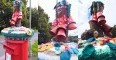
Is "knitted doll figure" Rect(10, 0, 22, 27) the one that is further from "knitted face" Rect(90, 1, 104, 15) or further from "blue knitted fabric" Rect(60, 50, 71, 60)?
"knitted face" Rect(90, 1, 104, 15)

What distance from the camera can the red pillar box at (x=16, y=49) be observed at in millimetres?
3213

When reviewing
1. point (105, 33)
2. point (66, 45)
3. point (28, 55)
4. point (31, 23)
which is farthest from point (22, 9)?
point (105, 33)

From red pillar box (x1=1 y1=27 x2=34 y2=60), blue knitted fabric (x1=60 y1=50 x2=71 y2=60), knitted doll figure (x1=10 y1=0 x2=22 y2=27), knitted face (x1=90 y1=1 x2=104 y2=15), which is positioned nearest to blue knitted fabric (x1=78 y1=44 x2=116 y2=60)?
blue knitted fabric (x1=60 y1=50 x2=71 y2=60)

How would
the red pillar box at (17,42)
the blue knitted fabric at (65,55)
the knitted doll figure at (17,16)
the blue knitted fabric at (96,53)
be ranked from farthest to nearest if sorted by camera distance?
1. the knitted doll figure at (17,16)
2. the red pillar box at (17,42)
3. the blue knitted fabric at (65,55)
4. the blue knitted fabric at (96,53)

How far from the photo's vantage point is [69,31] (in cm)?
263

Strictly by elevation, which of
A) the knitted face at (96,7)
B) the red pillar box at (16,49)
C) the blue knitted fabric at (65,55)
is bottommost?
the blue knitted fabric at (65,55)

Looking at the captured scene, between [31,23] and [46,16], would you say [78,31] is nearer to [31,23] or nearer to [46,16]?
[46,16]

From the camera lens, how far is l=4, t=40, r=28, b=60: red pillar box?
3.21 meters

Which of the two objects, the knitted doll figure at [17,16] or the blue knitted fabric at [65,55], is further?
the knitted doll figure at [17,16]

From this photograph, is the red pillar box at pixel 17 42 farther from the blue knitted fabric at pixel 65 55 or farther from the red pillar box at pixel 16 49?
the blue knitted fabric at pixel 65 55

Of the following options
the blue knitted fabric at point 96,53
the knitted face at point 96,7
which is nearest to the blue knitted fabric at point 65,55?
the blue knitted fabric at point 96,53

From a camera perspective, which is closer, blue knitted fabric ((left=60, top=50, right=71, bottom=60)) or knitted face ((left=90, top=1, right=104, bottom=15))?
knitted face ((left=90, top=1, right=104, bottom=15))

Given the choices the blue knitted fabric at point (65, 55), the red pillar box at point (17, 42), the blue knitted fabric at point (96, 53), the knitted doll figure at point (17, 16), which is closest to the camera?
the blue knitted fabric at point (96, 53)

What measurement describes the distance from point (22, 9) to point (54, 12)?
891 mm
